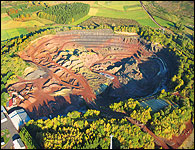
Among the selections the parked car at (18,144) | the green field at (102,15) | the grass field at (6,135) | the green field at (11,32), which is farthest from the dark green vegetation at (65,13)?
the parked car at (18,144)

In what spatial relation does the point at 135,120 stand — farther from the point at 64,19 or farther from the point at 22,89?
the point at 64,19

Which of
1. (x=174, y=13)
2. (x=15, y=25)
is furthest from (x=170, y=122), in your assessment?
(x=174, y=13)

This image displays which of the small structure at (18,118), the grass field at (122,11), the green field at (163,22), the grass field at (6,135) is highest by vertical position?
the grass field at (122,11)

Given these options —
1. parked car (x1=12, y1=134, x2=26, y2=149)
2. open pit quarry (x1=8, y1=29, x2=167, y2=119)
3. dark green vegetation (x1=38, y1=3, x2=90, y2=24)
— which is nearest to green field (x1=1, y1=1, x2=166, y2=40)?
dark green vegetation (x1=38, y1=3, x2=90, y2=24)

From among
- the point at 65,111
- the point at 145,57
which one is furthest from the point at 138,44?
the point at 65,111

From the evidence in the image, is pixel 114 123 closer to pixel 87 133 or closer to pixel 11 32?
pixel 87 133

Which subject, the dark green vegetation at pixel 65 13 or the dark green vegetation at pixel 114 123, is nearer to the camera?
the dark green vegetation at pixel 114 123

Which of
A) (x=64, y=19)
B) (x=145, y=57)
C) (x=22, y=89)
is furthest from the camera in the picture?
(x=64, y=19)

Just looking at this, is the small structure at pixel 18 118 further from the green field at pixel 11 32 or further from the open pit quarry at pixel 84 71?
the green field at pixel 11 32
